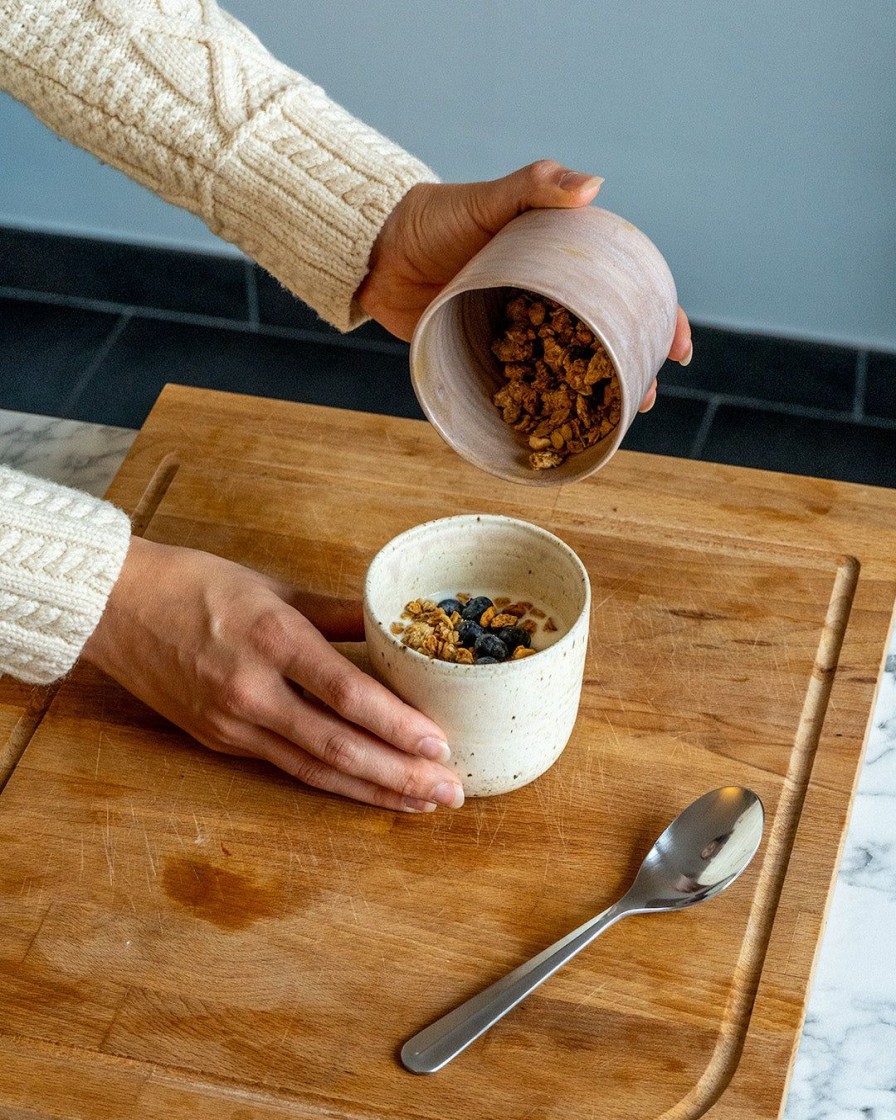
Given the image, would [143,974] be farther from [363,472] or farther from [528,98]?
[528,98]

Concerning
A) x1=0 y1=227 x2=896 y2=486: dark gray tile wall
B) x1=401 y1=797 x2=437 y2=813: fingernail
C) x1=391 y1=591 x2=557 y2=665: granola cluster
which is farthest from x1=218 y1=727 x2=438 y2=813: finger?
x1=0 y1=227 x2=896 y2=486: dark gray tile wall

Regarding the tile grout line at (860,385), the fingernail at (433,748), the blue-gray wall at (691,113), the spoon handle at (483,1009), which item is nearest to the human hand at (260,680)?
the fingernail at (433,748)

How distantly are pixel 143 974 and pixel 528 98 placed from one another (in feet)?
4.96

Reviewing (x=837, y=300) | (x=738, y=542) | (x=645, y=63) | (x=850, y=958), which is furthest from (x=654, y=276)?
(x=837, y=300)

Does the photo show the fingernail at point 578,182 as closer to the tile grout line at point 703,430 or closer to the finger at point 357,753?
the finger at point 357,753

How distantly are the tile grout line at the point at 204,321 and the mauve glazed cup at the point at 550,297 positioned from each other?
1.43 meters

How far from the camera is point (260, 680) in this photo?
0.91m

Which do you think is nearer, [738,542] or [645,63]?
[738,542]

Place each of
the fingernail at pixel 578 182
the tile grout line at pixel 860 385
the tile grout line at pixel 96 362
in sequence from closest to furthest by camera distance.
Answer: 1. the fingernail at pixel 578 182
2. the tile grout line at pixel 860 385
3. the tile grout line at pixel 96 362

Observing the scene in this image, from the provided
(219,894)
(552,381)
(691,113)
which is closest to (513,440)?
(552,381)

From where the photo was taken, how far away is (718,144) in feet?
6.43

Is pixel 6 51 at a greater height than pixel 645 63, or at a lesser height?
greater

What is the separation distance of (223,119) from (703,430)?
126cm

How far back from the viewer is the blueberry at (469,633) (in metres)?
0.91
